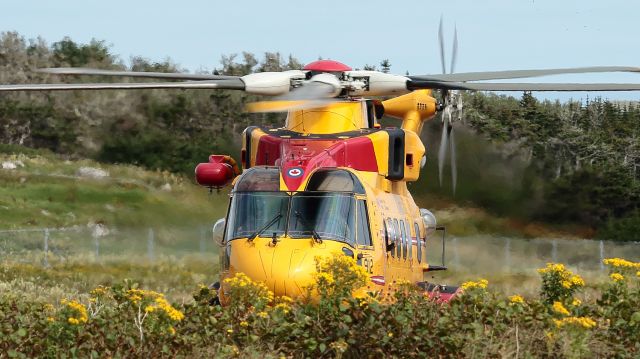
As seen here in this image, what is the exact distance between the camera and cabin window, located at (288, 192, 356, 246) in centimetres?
1582

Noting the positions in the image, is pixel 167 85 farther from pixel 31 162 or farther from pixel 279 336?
pixel 31 162

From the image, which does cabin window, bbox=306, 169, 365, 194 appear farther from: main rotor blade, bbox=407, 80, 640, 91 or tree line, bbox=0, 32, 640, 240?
tree line, bbox=0, 32, 640, 240

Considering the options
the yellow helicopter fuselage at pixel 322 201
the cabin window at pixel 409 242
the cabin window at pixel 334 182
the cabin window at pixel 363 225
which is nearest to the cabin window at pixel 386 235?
the yellow helicopter fuselage at pixel 322 201

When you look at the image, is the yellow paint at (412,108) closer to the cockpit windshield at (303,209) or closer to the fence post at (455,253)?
the cockpit windshield at (303,209)

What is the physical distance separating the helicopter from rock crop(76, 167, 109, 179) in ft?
41.7

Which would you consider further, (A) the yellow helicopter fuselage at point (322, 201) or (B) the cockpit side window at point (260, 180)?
(B) the cockpit side window at point (260, 180)

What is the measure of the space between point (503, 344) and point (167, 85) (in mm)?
5836

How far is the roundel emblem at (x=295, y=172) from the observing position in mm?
16211

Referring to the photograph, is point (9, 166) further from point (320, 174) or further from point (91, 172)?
point (320, 174)

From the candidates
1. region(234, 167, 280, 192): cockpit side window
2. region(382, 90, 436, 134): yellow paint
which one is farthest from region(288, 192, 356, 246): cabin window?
region(382, 90, 436, 134): yellow paint

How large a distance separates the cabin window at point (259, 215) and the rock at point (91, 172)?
51.0 feet

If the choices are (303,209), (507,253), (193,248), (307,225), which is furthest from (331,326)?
(193,248)

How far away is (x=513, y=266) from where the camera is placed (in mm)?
28844

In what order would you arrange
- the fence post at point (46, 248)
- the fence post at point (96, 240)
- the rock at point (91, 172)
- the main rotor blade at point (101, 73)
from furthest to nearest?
the rock at point (91, 172), the fence post at point (96, 240), the fence post at point (46, 248), the main rotor blade at point (101, 73)
